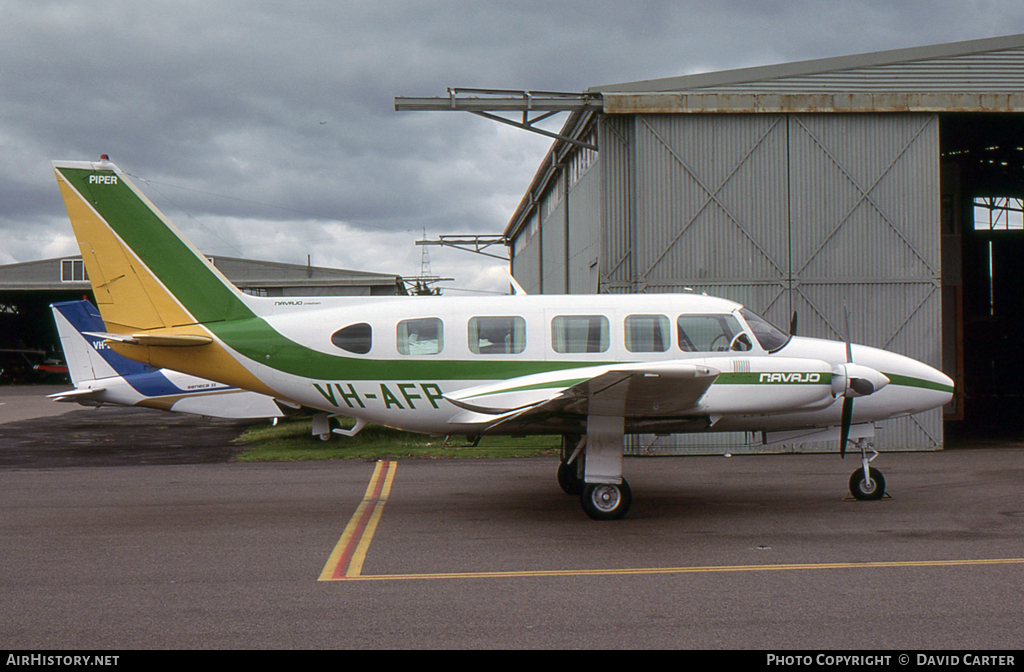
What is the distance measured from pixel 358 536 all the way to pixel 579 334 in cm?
370

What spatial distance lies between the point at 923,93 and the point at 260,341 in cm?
1460

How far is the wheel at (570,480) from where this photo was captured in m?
11.1

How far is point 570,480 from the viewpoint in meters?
11.2

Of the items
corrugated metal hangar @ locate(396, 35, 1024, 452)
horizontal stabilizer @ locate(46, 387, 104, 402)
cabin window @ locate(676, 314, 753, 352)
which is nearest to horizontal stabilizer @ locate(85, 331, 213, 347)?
cabin window @ locate(676, 314, 753, 352)

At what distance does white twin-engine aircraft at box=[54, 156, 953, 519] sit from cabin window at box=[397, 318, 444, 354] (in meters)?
0.02

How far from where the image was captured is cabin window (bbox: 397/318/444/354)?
10102mm

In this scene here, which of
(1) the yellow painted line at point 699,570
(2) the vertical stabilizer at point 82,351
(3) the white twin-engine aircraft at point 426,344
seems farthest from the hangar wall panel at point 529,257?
(1) the yellow painted line at point 699,570

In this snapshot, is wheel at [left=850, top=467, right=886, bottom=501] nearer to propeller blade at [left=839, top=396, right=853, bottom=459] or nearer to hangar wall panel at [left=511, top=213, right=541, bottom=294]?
propeller blade at [left=839, top=396, right=853, bottom=459]

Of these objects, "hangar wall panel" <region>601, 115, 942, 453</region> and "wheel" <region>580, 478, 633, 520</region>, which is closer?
"wheel" <region>580, 478, 633, 520</region>

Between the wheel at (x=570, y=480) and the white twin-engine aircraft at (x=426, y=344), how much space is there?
1.03 metres

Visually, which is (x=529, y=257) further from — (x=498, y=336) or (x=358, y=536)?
(x=358, y=536)

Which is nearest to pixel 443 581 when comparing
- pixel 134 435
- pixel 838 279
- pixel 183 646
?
pixel 183 646

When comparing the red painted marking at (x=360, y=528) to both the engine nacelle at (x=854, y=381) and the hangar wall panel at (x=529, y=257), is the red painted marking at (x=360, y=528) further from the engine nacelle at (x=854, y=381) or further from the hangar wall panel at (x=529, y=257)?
the hangar wall panel at (x=529, y=257)

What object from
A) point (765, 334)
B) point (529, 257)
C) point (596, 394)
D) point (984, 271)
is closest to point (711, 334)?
point (765, 334)
